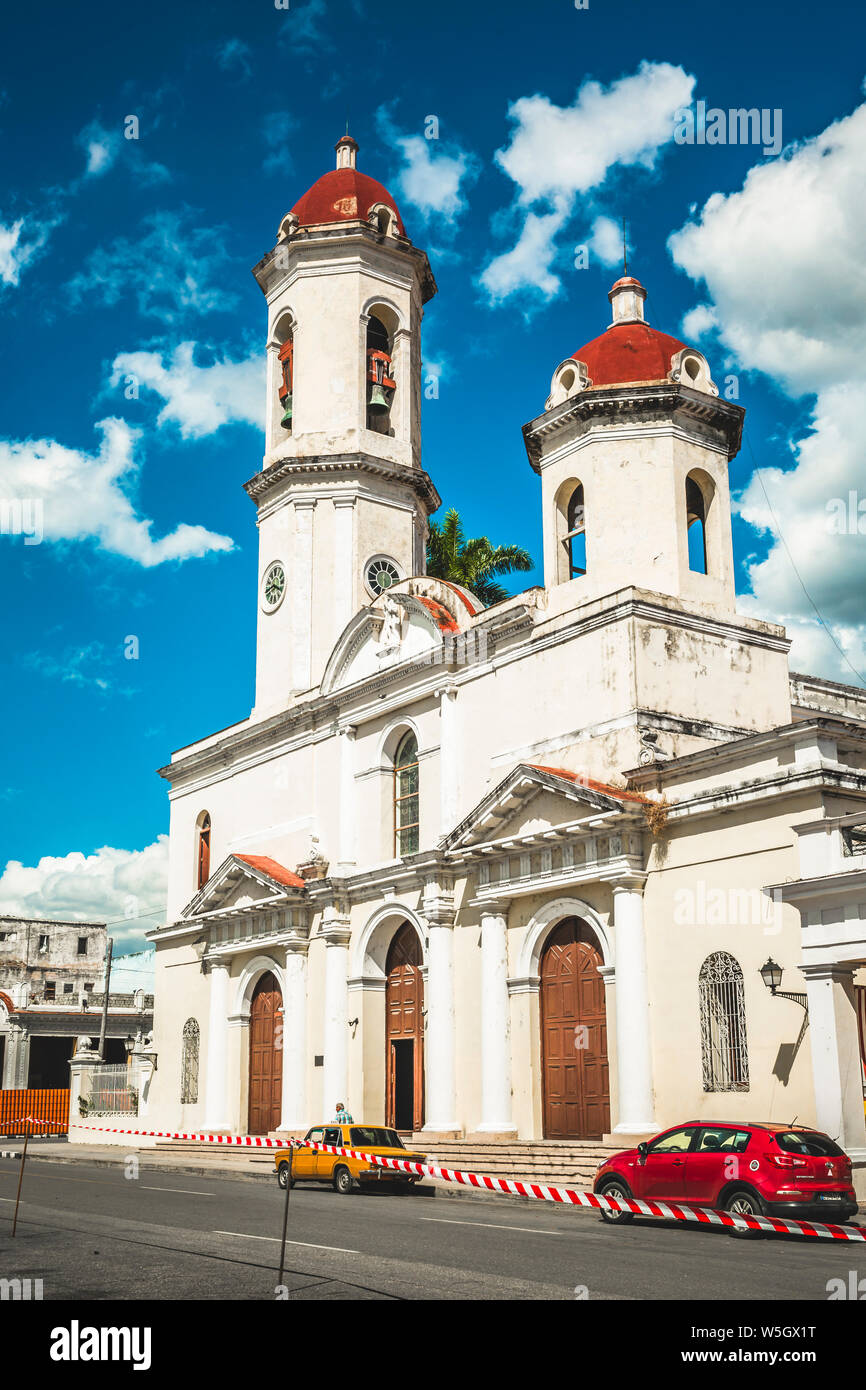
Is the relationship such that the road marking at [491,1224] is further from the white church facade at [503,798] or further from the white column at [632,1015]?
the white column at [632,1015]

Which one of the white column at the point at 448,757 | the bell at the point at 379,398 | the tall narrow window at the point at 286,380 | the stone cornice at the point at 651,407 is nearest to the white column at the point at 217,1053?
the white column at the point at 448,757

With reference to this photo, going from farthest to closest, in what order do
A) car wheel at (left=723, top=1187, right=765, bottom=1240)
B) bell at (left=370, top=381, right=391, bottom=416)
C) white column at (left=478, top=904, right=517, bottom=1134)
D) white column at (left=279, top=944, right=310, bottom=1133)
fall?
bell at (left=370, top=381, right=391, bottom=416) < white column at (left=279, top=944, right=310, bottom=1133) < white column at (left=478, top=904, right=517, bottom=1134) < car wheel at (left=723, top=1187, right=765, bottom=1240)

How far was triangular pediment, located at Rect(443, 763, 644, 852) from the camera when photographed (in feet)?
70.4

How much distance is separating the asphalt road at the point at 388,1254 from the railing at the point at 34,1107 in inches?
1091

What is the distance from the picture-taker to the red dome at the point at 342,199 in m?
34.4

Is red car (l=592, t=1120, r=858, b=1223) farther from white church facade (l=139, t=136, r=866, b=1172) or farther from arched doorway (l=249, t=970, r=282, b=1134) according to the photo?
arched doorway (l=249, t=970, r=282, b=1134)

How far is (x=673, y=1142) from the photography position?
51.7 ft

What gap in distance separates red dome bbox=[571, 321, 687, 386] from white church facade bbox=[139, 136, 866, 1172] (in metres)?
0.07

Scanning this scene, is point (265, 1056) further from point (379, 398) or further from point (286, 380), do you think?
point (286, 380)

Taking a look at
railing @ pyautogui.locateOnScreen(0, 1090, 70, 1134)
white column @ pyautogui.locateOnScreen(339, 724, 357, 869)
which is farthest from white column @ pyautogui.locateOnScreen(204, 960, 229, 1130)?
railing @ pyautogui.locateOnScreen(0, 1090, 70, 1134)

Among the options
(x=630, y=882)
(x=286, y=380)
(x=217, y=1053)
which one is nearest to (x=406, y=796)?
(x=630, y=882)

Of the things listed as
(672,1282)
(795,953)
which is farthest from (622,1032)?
(672,1282)
